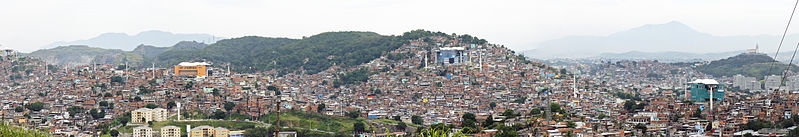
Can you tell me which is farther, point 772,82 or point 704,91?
point 772,82

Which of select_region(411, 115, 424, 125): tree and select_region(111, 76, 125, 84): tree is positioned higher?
select_region(111, 76, 125, 84): tree

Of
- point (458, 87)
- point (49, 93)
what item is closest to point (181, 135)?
point (49, 93)

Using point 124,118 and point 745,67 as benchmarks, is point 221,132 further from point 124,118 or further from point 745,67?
point 745,67

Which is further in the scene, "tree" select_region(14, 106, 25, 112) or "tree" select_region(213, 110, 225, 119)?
"tree" select_region(14, 106, 25, 112)

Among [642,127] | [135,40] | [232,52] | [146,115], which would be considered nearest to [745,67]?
[232,52]

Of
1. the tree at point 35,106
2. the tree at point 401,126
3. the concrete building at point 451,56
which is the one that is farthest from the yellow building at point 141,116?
the concrete building at point 451,56

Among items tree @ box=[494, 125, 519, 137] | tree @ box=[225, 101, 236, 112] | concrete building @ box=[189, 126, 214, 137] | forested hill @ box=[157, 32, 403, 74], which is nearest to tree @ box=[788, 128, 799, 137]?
tree @ box=[494, 125, 519, 137]

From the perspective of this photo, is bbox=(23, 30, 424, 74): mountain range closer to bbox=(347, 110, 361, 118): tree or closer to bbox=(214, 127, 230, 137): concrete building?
bbox=(347, 110, 361, 118): tree
